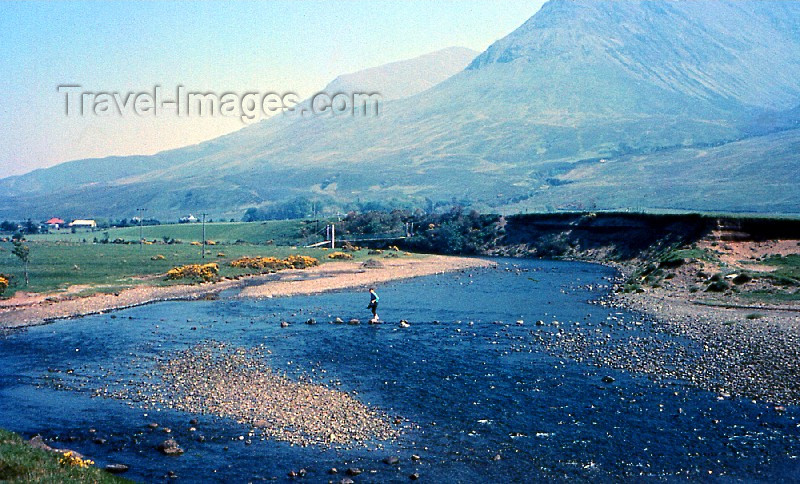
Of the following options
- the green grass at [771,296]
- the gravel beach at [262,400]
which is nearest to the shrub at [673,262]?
the green grass at [771,296]

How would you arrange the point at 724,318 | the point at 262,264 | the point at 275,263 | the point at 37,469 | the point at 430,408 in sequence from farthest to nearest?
1. the point at 275,263
2. the point at 262,264
3. the point at 724,318
4. the point at 430,408
5. the point at 37,469

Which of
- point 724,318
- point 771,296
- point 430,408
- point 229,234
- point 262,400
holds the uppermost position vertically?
point 229,234

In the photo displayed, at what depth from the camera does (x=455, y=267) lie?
87.2 meters

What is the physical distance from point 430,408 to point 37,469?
43.6ft

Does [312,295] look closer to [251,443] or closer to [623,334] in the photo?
[623,334]

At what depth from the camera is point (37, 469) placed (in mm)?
16875

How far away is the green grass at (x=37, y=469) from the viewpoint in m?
16.3

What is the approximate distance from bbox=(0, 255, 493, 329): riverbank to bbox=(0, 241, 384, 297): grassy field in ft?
10.6

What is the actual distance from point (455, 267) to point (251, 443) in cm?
6603

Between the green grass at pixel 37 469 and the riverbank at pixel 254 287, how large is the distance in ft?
86.5

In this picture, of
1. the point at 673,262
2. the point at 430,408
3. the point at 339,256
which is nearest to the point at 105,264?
the point at 339,256

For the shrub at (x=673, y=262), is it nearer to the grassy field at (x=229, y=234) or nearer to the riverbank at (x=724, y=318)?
the riverbank at (x=724, y=318)

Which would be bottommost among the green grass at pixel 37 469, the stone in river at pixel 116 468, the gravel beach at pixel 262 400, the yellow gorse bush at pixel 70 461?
the stone in river at pixel 116 468

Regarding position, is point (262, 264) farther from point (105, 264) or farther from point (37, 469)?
point (37, 469)
